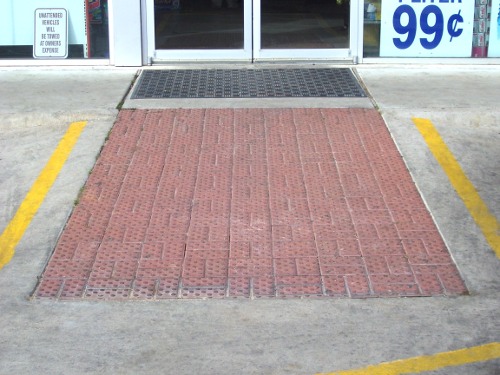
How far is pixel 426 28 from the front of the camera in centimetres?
1044

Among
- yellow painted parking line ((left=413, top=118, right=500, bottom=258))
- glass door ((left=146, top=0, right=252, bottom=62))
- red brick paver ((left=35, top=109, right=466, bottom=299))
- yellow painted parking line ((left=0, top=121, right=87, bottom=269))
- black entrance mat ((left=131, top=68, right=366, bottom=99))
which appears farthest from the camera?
glass door ((left=146, top=0, right=252, bottom=62))

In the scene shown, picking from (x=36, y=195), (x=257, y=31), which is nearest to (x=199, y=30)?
(x=257, y=31)

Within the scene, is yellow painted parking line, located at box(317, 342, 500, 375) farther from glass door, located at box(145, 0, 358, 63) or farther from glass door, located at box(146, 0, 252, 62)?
glass door, located at box(146, 0, 252, 62)

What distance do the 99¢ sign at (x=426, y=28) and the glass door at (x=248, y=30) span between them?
17.4 inches

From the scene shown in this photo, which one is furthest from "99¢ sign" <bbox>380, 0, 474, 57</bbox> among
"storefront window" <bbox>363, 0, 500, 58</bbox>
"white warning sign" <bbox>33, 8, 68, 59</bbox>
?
"white warning sign" <bbox>33, 8, 68, 59</bbox>

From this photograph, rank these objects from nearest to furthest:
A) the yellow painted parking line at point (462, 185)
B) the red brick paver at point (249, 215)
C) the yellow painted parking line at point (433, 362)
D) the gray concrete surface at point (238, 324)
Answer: the yellow painted parking line at point (433, 362) < the gray concrete surface at point (238, 324) < the red brick paver at point (249, 215) < the yellow painted parking line at point (462, 185)

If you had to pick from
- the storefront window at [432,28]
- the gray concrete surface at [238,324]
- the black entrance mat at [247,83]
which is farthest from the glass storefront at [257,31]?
the gray concrete surface at [238,324]

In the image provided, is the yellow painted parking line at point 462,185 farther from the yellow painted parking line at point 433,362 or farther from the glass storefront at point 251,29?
the glass storefront at point 251,29

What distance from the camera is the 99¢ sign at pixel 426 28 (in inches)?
408

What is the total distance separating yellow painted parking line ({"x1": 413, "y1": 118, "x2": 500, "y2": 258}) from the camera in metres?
6.42

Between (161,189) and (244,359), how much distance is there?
8.13 feet

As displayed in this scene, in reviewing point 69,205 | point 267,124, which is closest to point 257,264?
point 69,205

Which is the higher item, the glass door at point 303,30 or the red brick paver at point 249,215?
the glass door at point 303,30

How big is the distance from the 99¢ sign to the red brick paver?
2274mm
